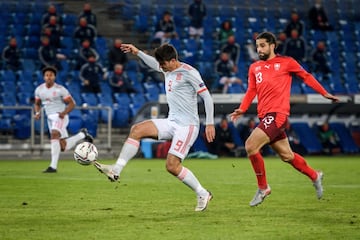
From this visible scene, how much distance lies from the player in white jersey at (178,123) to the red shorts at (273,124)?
933 millimetres

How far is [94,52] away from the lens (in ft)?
96.5

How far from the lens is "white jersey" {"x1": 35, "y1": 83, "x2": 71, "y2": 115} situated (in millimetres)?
19781

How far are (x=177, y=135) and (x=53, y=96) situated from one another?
919 centimetres

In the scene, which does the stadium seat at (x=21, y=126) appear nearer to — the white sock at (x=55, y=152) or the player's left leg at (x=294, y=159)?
the white sock at (x=55, y=152)

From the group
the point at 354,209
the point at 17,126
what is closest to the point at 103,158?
the point at 17,126

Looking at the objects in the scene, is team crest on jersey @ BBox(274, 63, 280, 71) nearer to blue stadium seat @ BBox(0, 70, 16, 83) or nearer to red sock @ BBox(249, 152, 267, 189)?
red sock @ BBox(249, 152, 267, 189)

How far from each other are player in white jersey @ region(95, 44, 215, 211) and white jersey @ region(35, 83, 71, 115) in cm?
889

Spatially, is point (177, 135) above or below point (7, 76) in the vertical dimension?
above

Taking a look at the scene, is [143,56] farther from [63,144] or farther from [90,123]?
[90,123]

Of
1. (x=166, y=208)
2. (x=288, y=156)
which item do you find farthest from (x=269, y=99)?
(x=166, y=208)

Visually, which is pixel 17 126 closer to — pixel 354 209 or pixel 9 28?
pixel 9 28

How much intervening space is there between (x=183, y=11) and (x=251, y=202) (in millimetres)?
23204

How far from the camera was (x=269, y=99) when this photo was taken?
464 inches

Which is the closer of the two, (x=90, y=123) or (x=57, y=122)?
(x=57, y=122)
